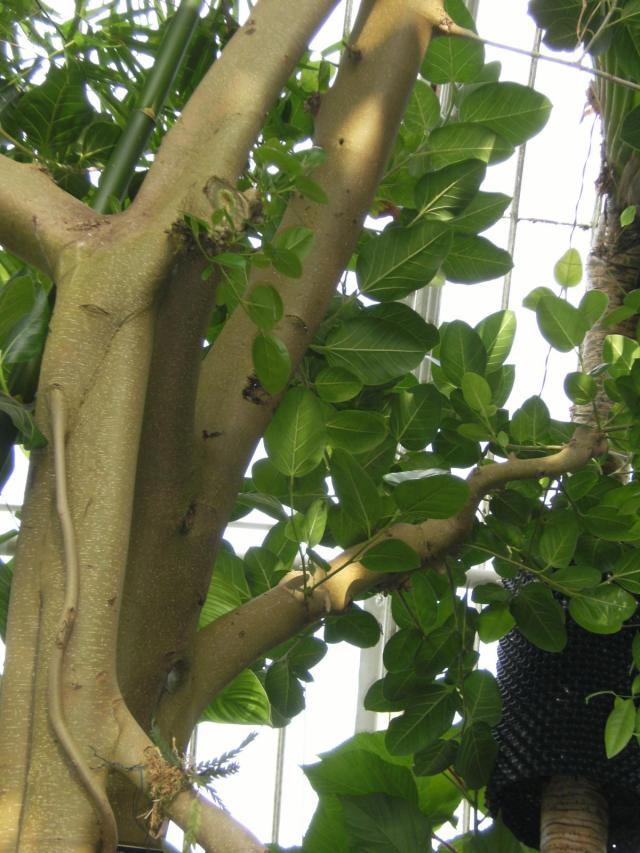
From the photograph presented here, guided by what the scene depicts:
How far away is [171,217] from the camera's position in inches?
19.8

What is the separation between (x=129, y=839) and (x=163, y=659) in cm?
9

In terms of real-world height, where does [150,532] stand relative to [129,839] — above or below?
above

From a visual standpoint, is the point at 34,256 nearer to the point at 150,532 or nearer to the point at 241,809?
the point at 150,532

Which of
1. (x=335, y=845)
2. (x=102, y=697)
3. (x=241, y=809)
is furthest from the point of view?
(x=241, y=809)

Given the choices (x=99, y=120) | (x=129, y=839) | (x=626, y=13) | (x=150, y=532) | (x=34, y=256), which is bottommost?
(x=129, y=839)

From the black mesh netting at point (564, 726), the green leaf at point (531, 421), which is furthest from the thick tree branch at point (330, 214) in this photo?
the black mesh netting at point (564, 726)

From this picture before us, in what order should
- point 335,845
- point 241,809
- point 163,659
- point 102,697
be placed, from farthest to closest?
point 241,809 < point 335,845 < point 163,659 < point 102,697

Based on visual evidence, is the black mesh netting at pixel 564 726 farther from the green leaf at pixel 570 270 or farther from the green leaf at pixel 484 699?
the green leaf at pixel 570 270

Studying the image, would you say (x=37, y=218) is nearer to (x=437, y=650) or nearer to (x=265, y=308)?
(x=265, y=308)

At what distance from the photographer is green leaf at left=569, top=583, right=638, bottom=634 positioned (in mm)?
750

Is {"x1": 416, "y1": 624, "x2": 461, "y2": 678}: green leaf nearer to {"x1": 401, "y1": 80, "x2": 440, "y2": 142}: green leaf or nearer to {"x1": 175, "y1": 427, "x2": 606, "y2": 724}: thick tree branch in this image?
{"x1": 175, "y1": 427, "x2": 606, "y2": 724}: thick tree branch

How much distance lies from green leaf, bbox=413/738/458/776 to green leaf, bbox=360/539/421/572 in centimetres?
28

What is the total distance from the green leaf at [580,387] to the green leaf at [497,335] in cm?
7

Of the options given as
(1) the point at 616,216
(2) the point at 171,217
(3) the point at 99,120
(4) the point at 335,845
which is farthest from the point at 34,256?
(1) the point at 616,216
